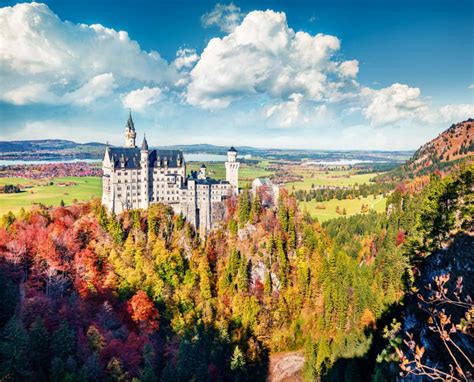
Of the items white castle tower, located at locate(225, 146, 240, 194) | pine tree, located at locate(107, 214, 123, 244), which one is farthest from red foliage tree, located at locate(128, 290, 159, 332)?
white castle tower, located at locate(225, 146, 240, 194)

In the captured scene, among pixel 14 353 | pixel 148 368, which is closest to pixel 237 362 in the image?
pixel 148 368

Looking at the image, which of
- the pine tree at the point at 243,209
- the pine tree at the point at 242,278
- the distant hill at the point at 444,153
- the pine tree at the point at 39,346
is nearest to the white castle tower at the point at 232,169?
the pine tree at the point at 243,209

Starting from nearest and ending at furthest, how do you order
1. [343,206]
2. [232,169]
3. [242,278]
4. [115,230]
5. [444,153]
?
[115,230] → [242,278] → [232,169] → [343,206] → [444,153]

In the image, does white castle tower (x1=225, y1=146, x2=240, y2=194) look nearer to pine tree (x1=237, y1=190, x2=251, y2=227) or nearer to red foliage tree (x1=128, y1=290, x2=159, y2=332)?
pine tree (x1=237, y1=190, x2=251, y2=227)

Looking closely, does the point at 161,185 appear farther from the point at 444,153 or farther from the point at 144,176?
the point at 444,153

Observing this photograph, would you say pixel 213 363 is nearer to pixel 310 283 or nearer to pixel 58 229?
pixel 310 283

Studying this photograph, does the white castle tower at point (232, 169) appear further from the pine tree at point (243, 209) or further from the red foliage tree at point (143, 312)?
the red foliage tree at point (143, 312)

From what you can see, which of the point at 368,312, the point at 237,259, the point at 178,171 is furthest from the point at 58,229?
the point at 368,312
